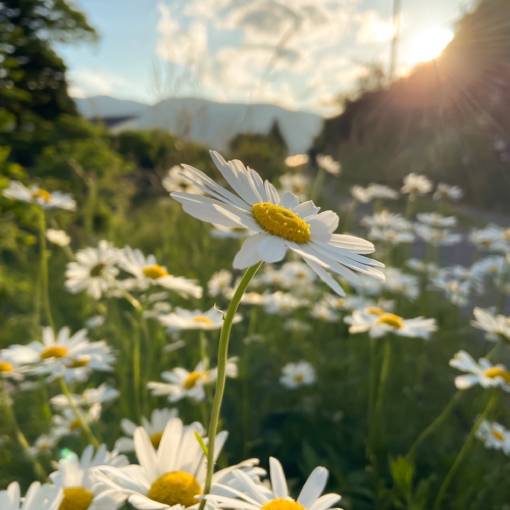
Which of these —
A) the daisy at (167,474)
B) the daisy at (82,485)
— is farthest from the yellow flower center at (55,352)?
the daisy at (167,474)

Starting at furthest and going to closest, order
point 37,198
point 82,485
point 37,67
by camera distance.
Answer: point 37,67, point 37,198, point 82,485

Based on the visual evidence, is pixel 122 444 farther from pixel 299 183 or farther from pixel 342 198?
pixel 342 198

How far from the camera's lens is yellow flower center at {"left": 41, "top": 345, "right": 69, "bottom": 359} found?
1482mm

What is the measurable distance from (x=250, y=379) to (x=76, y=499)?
1752 mm

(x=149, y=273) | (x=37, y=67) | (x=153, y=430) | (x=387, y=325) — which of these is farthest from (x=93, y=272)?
(x=37, y=67)

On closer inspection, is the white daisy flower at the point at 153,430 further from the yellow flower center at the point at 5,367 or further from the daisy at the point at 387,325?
the daisy at the point at 387,325

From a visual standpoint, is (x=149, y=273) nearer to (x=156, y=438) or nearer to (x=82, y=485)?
(x=156, y=438)

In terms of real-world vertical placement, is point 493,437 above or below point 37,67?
below

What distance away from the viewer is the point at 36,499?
71 cm

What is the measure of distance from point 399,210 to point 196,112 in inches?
206

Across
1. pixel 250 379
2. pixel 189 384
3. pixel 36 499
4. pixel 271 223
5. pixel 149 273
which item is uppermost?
pixel 271 223

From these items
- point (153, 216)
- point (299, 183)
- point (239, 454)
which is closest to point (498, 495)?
point (239, 454)

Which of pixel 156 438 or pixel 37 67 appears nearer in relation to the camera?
pixel 156 438

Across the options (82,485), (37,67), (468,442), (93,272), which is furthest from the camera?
(37,67)
